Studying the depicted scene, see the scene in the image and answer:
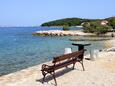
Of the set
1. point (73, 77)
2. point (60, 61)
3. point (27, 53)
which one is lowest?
point (27, 53)

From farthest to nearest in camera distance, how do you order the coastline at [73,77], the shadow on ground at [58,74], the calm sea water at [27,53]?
the calm sea water at [27,53]
the shadow on ground at [58,74]
the coastline at [73,77]

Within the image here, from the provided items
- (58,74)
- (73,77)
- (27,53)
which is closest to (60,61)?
(58,74)

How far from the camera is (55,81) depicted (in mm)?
10453

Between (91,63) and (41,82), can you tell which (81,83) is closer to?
(41,82)

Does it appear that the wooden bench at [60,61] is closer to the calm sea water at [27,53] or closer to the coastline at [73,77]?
the coastline at [73,77]

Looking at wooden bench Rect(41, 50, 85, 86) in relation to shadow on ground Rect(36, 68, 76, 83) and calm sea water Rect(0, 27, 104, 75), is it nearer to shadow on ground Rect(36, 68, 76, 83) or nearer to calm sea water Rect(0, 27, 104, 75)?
shadow on ground Rect(36, 68, 76, 83)

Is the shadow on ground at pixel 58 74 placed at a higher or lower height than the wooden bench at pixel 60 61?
lower

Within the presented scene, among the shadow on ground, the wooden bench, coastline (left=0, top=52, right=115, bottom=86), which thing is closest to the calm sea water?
the shadow on ground

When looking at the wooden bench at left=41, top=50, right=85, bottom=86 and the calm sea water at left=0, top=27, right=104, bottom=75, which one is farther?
the calm sea water at left=0, top=27, right=104, bottom=75

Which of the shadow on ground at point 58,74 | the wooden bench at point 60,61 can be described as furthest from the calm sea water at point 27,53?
the wooden bench at point 60,61

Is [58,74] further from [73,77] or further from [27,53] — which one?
[27,53]

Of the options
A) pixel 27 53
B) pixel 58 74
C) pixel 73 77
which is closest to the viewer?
pixel 73 77

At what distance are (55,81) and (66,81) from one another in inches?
28.5

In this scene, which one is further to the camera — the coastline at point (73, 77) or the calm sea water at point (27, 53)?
the calm sea water at point (27, 53)
